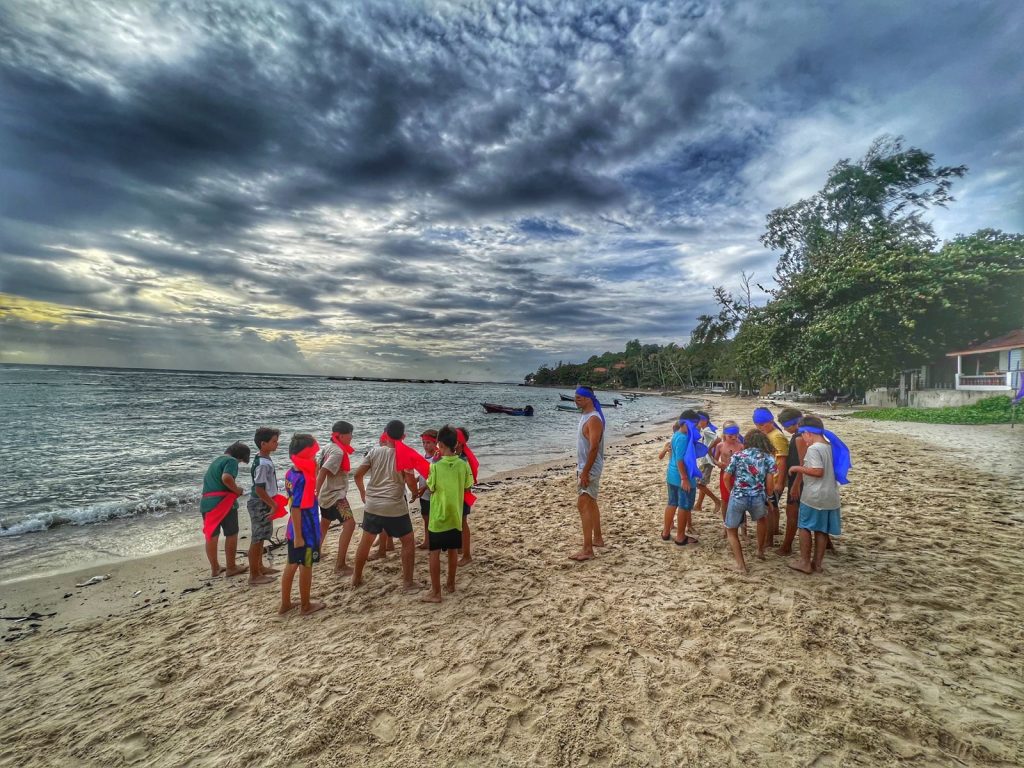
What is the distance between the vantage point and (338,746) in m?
2.89

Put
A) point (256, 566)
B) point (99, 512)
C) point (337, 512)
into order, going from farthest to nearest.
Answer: point (99, 512) < point (256, 566) < point (337, 512)

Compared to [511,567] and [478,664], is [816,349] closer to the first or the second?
[511,567]

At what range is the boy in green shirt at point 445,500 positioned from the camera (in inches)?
181

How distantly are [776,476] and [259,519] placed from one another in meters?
6.62

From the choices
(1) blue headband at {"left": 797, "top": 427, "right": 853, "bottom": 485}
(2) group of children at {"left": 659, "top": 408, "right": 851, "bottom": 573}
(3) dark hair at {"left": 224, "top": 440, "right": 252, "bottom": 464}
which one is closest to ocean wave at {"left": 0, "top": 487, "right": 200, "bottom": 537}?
(3) dark hair at {"left": 224, "top": 440, "right": 252, "bottom": 464}

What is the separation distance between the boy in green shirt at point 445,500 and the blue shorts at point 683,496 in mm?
3060

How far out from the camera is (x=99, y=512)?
9109mm

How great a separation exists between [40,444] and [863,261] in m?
42.3

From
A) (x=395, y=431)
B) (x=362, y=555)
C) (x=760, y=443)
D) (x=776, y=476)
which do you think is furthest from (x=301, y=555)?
(x=776, y=476)

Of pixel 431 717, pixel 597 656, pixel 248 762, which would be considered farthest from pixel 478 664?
pixel 248 762

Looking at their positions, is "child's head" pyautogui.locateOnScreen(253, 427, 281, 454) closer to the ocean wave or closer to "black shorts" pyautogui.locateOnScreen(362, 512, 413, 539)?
"black shorts" pyautogui.locateOnScreen(362, 512, 413, 539)

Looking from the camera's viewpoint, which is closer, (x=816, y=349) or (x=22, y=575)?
(x=22, y=575)

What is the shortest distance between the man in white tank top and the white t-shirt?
238 centimetres

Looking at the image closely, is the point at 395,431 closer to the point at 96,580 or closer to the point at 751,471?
the point at 751,471
